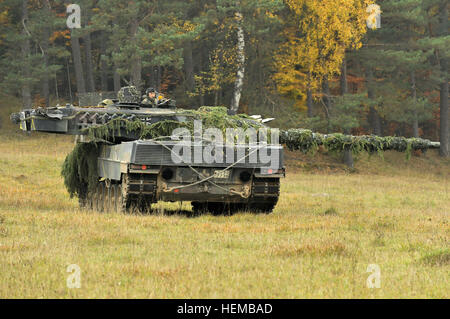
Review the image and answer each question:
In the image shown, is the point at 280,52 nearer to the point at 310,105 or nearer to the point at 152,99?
the point at 310,105

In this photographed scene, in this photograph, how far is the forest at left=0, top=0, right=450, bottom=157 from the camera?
32.1m

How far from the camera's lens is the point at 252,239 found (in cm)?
998

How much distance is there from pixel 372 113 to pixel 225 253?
33911 mm

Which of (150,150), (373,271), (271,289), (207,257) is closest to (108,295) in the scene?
(271,289)

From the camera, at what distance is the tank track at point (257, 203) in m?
13.8

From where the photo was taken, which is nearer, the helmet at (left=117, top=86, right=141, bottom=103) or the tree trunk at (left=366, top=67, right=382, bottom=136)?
the helmet at (left=117, top=86, right=141, bottom=103)

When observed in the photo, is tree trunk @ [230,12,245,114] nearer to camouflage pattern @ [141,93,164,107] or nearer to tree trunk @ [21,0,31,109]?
tree trunk @ [21,0,31,109]

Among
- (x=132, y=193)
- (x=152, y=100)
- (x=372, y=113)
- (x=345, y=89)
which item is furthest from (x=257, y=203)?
(x=372, y=113)

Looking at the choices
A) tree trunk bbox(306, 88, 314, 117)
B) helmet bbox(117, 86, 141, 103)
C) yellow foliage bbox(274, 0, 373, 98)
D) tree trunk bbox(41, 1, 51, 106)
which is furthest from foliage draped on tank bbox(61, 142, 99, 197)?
tree trunk bbox(41, 1, 51, 106)

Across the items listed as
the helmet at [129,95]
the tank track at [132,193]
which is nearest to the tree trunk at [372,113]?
the helmet at [129,95]

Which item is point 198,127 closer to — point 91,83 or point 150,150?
point 150,150

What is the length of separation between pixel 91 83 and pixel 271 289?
37.9 meters

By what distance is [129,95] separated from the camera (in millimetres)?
16203

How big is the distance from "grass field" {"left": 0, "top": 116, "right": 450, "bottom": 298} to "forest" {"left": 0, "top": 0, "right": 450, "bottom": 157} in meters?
16.3
